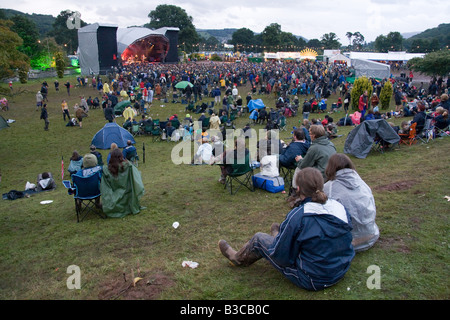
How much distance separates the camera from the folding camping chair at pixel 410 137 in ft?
32.7

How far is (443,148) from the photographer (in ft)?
29.4

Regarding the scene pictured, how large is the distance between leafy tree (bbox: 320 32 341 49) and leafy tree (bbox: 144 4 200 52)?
49.9 meters

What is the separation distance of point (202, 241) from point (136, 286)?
1.40m

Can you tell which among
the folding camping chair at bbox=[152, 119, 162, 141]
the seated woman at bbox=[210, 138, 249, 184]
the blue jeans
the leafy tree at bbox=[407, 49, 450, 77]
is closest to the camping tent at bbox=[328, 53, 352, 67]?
the leafy tree at bbox=[407, 49, 450, 77]

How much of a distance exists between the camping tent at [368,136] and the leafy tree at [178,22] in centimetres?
7443

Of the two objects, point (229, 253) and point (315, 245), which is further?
point (229, 253)

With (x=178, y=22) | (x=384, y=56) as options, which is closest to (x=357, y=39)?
(x=178, y=22)

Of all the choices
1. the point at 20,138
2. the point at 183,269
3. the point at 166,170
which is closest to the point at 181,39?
the point at 20,138

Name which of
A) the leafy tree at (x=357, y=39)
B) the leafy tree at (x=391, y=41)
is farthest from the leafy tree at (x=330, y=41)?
the leafy tree at (x=357, y=39)

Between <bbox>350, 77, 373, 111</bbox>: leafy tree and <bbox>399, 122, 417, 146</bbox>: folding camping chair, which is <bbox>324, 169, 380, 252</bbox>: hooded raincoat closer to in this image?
<bbox>399, 122, 417, 146</bbox>: folding camping chair

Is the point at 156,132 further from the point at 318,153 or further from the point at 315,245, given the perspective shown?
the point at 315,245

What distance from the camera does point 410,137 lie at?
10055mm
